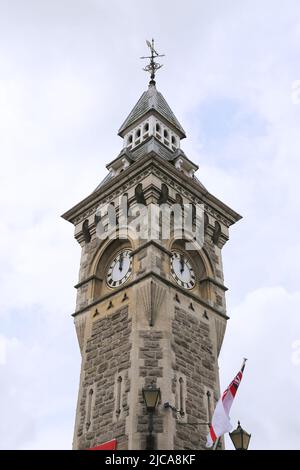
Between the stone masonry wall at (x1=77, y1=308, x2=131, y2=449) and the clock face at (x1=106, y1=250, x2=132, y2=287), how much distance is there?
1.33m

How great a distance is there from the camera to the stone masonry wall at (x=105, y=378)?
53.0 feet

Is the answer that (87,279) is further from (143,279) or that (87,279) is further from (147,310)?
(147,310)

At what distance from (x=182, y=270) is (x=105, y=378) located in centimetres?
457

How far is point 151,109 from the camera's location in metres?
25.8

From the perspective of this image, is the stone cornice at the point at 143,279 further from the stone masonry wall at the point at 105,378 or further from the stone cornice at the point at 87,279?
the stone cornice at the point at 87,279

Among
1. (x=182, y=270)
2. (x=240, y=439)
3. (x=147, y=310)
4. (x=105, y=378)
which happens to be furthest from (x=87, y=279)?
(x=240, y=439)

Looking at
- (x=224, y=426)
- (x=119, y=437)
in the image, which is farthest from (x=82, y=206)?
(x=224, y=426)

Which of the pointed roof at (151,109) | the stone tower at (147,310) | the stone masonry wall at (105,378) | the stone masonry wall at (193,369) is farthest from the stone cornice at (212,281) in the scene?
the pointed roof at (151,109)

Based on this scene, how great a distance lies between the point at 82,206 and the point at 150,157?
11.9ft

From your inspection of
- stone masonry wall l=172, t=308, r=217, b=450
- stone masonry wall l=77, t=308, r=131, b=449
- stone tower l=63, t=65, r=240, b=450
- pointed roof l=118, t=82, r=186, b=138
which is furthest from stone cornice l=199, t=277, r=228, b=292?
pointed roof l=118, t=82, r=186, b=138

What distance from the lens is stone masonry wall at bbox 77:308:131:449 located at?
16.2 m

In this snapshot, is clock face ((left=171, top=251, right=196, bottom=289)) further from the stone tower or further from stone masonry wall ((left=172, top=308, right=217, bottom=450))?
stone masonry wall ((left=172, top=308, right=217, bottom=450))

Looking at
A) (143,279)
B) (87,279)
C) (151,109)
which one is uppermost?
(151,109)
